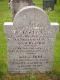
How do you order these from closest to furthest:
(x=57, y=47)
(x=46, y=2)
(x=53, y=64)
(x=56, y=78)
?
(x=56, y=78)
(x=53, y=64)
(x=57, y=47)
(x=46, y=2)

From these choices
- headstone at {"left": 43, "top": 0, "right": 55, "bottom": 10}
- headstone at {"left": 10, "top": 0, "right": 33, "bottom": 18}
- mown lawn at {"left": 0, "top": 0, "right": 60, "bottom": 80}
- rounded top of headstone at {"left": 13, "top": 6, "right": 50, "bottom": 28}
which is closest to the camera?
rounded top of headstone at {"left": 13, "top": 6, "right": 50, "bottom": 28}

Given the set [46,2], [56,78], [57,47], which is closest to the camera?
[56,78]

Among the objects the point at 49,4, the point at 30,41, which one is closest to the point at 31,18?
the point at 30,41

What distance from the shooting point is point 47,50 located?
7.96 meters

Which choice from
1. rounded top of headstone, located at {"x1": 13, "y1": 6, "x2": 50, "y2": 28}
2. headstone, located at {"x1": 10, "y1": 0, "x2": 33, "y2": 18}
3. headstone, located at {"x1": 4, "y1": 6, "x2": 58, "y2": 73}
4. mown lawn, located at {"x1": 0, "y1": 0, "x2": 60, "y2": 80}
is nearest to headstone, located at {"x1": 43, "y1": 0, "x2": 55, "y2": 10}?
mown lawn, located at {"x1": 0, "y1": 0, "x2": 60, "y2": 80}

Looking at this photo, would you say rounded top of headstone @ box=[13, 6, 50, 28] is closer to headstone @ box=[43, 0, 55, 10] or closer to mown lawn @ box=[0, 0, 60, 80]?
mown lawn @ box=[0, 0, 60, 80]

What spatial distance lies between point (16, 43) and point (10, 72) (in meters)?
0.75

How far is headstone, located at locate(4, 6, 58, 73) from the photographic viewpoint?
7664 mm

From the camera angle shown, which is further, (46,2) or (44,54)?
(46,2)

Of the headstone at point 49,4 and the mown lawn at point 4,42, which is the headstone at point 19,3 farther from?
the headstone at point 49,4

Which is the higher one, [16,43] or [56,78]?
[16,43]

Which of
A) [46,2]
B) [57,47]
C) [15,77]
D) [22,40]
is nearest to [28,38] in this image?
[22,40]

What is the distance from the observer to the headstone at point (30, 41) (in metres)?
7.66

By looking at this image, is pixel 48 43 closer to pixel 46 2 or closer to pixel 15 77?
pixel 15 77
